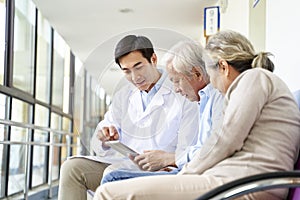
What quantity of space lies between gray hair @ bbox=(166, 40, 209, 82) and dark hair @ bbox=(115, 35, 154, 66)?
0.07 metres

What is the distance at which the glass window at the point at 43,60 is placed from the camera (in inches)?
281

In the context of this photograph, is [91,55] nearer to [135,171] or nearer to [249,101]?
[135,171]

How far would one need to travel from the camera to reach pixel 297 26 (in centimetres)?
220

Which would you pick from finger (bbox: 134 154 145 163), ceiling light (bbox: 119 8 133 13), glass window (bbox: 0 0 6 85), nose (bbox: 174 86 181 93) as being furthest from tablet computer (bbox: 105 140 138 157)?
ceiling light (bbox: 119 8 133 13)

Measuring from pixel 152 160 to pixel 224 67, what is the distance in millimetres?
431

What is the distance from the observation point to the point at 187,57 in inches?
66.9

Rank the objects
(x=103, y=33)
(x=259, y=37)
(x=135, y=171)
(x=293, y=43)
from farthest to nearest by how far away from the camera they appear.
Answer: (x=103, y=33) < (x=259, y=37) < (x=293, y=43) < (x=135, y=171)

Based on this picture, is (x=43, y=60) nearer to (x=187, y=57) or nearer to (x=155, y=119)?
(x=155, y=119)

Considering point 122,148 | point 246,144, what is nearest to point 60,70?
point 122,148

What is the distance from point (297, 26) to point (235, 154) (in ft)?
2.90

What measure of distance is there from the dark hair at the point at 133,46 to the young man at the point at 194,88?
0.24 ft

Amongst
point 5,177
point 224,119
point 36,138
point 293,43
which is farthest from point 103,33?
point 224,119

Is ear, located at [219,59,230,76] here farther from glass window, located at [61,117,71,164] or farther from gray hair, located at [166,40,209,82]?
glass window, located at [61,117,71,164]

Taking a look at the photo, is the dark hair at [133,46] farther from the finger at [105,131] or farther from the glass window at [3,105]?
the glass window at [3,105]
